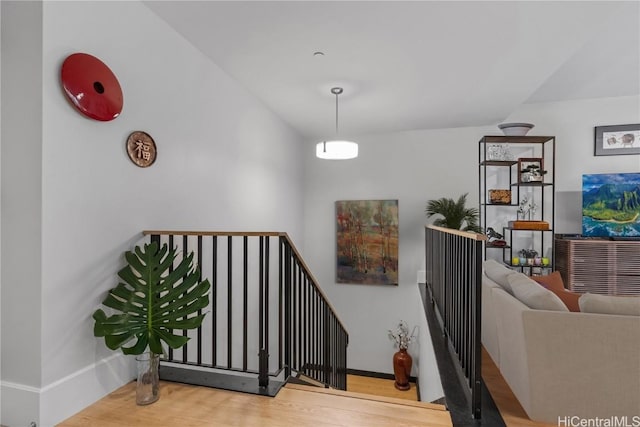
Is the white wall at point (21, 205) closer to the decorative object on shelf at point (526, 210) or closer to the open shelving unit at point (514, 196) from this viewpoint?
the open shelving unit at point (514, 196)

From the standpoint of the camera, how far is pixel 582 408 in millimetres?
1619

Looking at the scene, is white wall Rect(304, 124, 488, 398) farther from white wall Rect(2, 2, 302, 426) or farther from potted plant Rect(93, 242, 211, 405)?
potted plant Rect(93, 242, 211, 405)

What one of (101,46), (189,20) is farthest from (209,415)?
(189,20)

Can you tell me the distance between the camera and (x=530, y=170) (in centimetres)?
412

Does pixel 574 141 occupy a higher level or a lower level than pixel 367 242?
higher

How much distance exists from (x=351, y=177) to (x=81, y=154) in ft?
12.5

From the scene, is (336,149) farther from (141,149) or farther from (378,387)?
(378,387)

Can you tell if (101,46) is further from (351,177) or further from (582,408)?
(351,177)

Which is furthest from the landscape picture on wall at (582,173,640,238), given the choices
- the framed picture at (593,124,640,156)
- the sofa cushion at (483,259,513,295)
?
the sofa cushion at (483,259,513,295)

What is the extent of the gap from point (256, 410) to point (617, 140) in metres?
5.22

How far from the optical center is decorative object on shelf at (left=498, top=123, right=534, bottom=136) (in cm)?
403

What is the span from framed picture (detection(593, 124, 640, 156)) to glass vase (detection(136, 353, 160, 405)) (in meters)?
5.37

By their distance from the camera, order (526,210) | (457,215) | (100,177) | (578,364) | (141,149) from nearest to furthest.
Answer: (578,364) → (100,177) → (141,149) → (457,215) → (526,210)

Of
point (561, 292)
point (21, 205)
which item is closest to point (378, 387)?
point (561, 292)
